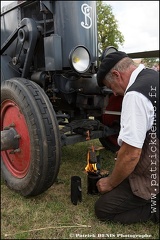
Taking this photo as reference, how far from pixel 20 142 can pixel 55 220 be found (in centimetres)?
70

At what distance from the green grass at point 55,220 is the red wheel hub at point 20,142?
0.21 m

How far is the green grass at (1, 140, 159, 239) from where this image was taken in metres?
1.80

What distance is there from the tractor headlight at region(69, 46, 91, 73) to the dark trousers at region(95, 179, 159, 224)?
1164 mm

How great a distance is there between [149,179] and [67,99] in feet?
4.37

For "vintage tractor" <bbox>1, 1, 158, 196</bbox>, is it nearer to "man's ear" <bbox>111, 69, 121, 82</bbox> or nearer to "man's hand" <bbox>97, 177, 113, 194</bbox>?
"man's hand" <bbox>97, 177, 113, 194</bbox>

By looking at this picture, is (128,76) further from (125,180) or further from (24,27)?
(24,27)

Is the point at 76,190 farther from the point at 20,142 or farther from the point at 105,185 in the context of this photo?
the point at 20,142

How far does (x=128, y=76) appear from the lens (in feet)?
6.02

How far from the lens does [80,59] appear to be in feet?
8.37

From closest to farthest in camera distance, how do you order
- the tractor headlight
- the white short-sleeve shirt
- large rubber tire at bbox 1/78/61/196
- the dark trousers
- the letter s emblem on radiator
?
1. the white short-sleeve shirt
2. the dark trousers
3. large rubber tire at bbox 1/78/61/196
4. the tractor headlight
5. the letter s emblem on radiator

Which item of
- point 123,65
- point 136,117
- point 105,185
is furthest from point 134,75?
point 105,185

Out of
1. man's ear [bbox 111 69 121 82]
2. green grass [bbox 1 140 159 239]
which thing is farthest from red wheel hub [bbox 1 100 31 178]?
A: man's ear [bbox 111 69 121 82]

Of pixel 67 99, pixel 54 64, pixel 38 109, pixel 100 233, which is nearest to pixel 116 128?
pixel 67 99

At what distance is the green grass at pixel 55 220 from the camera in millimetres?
1796
